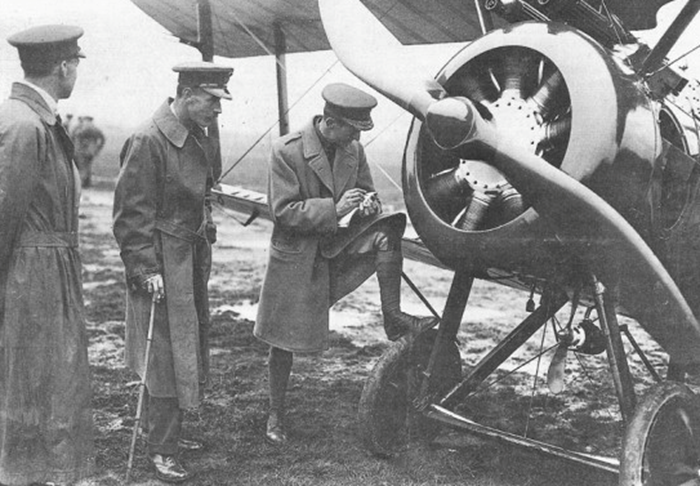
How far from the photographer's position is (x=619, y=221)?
3.17 m

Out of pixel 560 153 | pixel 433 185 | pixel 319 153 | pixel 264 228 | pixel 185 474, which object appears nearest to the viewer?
pixel 560 153

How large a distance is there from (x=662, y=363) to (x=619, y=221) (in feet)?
16.5

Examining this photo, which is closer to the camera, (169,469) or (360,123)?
(169,469)

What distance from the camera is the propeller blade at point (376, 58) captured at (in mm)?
3539

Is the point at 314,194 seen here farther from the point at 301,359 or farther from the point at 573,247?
the point at 301,359

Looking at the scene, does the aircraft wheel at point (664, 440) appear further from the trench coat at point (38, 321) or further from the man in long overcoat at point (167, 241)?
the trench coat at point (38, 321)

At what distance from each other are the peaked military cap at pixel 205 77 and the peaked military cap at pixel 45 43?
0.72 m

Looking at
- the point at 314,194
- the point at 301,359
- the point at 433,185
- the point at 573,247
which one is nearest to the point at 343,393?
the point at 301,359

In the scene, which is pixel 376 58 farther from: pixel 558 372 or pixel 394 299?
pixel 558 372

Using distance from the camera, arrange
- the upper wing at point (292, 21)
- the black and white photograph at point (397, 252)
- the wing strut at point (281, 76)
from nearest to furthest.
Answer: the black and white photograph at point (397, 252) → the upper wing at point (292, 21) → the wing strut at point (281, 76)

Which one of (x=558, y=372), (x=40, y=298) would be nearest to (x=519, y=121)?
(x=558, y=372)

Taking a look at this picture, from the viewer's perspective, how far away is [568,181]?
10.2 ft

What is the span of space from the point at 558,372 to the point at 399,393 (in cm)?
102

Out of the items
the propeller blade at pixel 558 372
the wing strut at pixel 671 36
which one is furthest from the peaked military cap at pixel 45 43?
the propeller blade at pixel 558 372
